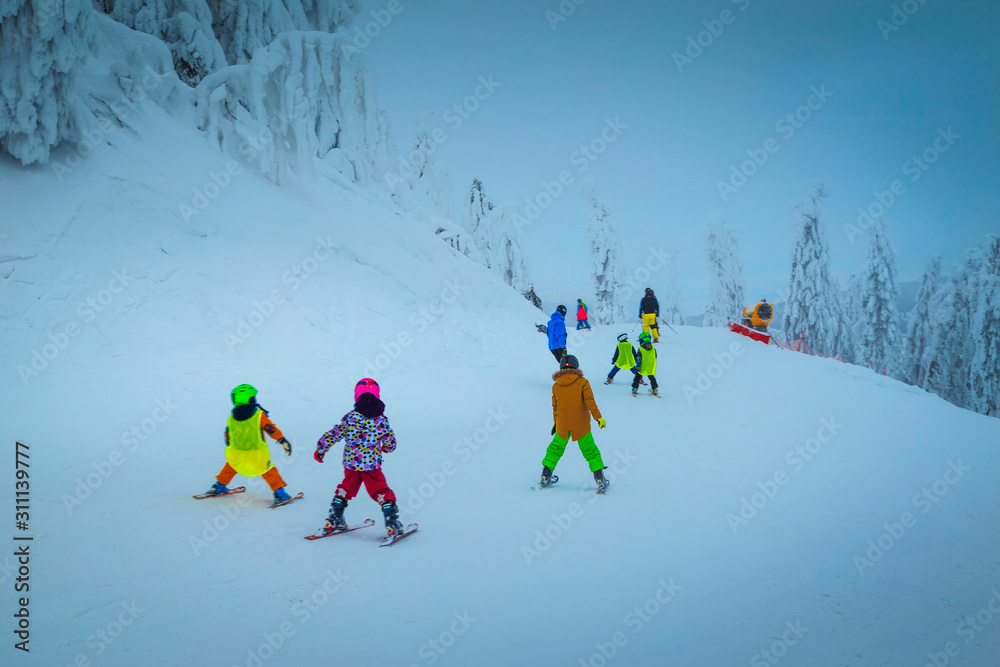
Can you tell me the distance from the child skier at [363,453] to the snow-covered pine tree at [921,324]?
31798 millimetres

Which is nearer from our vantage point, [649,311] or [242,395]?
[242,395]

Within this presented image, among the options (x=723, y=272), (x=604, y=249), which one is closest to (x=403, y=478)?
(x=604, y=249)

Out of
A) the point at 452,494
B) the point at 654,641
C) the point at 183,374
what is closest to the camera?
the point at 654,641

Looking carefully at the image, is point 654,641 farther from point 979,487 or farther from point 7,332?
point 7,332

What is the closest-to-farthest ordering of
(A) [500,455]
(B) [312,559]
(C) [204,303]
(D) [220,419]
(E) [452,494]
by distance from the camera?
(B) [312,559] < (E) [452,494] < (A) [500,455] < (D) [220,419] < (C) [204,303]

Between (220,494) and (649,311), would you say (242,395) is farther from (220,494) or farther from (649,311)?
(649,311)

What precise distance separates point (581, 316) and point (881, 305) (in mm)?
18490

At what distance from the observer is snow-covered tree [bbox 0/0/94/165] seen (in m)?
10.6

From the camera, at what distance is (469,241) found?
25.7 meters

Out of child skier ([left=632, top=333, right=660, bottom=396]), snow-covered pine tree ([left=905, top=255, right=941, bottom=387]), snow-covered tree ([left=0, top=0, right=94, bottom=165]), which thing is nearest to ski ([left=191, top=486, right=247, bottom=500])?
child skier ([left=632, top=333, right=660, bottom=396])

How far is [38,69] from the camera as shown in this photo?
36.0 feet

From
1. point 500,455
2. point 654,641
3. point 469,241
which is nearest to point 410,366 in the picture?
point 500,455

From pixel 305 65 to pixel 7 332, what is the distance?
10.6 m

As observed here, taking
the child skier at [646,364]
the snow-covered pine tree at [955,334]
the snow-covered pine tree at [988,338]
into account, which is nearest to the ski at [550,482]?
the child skier at [646,364]
